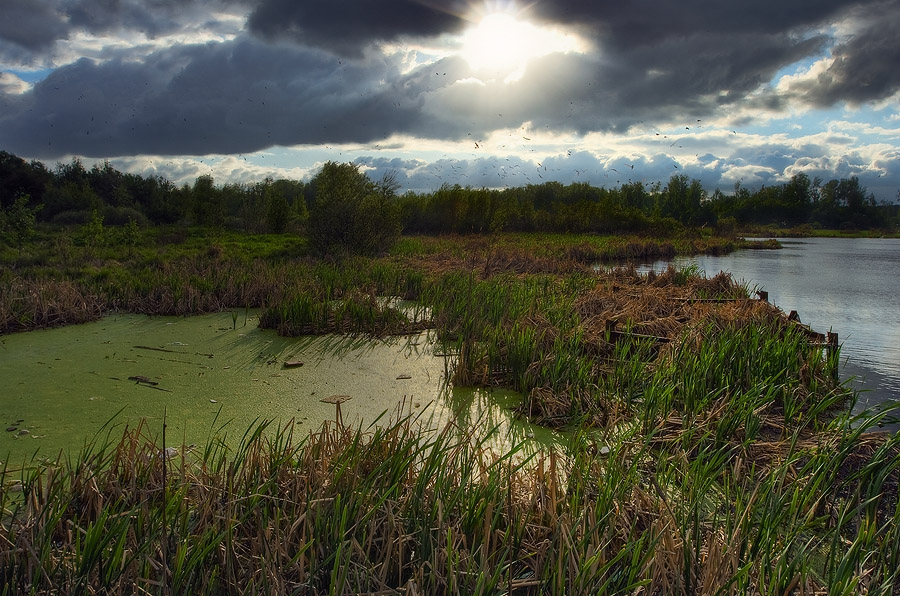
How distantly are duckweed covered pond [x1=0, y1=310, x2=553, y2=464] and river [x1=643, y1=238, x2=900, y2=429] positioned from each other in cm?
341

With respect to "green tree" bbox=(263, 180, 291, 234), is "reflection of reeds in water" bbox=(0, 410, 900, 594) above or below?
below

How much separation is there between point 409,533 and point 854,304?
12.9 m

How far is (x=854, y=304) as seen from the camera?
11.5 m

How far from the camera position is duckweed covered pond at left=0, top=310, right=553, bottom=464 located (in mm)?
3902

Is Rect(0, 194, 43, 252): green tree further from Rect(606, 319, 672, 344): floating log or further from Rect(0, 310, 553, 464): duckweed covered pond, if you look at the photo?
Rect(606, 319, 672, 344): floating log

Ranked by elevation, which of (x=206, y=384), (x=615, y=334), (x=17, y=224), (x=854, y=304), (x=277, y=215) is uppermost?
(x=277, y=215)

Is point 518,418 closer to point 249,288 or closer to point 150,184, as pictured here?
point 249,288

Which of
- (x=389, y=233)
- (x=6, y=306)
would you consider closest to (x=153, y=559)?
(x=6, y=306)

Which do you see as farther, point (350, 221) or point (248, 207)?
point (248, 207)

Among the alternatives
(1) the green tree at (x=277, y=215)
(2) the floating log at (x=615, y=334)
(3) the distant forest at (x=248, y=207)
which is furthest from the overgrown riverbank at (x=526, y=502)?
(1) the green tree at (x=277, y=215)

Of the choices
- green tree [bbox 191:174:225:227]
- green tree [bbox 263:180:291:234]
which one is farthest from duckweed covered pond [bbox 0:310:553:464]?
green tree [bbox 191:174:225:227]

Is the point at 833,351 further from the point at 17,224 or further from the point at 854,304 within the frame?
the point at 17,224

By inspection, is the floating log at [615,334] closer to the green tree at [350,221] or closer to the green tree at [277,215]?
the green tree at [350,221]

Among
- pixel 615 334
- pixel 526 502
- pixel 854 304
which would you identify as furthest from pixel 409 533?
pixel 854 304
